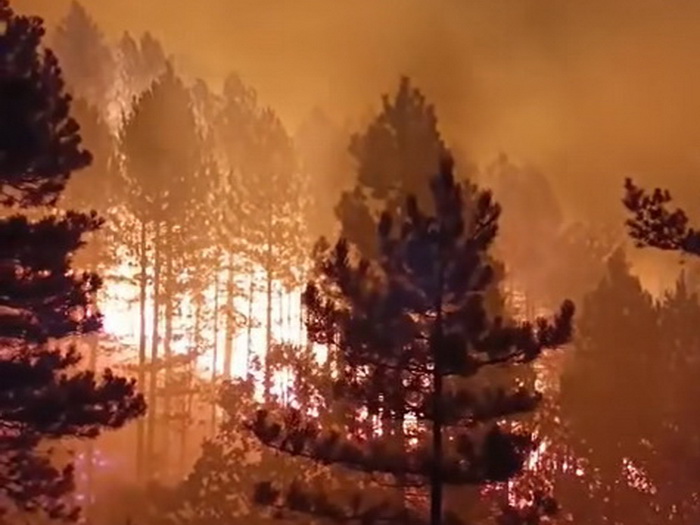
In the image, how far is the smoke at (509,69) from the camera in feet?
146

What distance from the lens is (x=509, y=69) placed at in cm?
4619

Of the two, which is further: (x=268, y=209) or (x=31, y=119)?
(x=268, y=209)

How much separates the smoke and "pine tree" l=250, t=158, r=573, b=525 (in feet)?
98.6

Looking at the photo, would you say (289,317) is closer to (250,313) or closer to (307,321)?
(250,313)

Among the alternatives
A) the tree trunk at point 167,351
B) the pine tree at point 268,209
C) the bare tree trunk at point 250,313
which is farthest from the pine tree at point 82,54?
the tree trunk at point 167,351

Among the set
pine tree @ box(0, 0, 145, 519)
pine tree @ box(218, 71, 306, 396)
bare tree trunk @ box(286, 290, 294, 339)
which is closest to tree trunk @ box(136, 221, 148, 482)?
pine tree @ box(218, 71, 306, 396)

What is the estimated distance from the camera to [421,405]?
45.3 feet

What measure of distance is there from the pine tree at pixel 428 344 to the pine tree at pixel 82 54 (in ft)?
75.4

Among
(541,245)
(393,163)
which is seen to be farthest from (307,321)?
(541,245)

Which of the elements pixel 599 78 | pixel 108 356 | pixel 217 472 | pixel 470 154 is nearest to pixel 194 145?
pixel 108 356

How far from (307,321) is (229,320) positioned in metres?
18.3

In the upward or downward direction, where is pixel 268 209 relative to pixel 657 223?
upward

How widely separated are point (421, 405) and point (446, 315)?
104 cm

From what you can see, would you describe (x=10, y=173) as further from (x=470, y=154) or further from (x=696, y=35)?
(x=696, y=35)
